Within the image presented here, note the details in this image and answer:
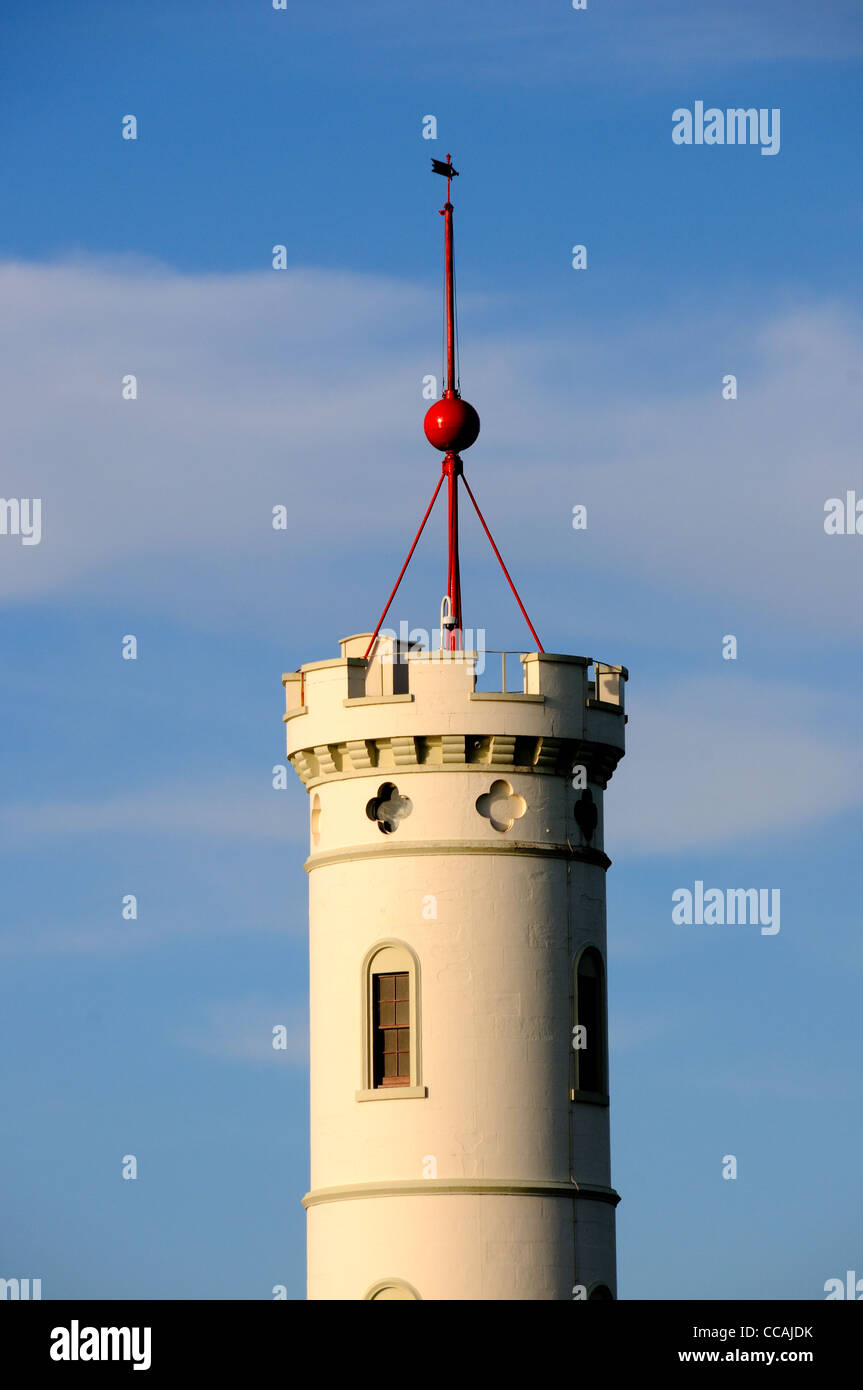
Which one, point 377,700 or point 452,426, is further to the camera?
point 452,426

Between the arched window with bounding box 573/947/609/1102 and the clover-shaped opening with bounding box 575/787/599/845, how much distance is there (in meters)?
1.87

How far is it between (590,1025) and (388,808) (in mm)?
4809

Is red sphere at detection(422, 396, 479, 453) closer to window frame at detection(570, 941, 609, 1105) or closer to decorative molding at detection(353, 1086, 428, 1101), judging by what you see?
window frame at detection(570, 941, 609, 1105)

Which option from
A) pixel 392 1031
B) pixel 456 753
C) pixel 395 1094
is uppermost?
pixel 456 753

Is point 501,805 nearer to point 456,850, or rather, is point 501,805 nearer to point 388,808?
point 456,850

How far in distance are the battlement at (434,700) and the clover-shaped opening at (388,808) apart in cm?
92

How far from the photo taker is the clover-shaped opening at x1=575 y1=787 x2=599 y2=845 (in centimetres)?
5306

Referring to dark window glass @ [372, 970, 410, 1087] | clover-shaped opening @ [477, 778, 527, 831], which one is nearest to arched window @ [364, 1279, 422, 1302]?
dark window glass @ [372, 970, 410, 1087]

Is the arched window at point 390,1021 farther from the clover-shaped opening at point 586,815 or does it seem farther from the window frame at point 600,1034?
the clover-shaped opening at point 586,815

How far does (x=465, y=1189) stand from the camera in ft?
167

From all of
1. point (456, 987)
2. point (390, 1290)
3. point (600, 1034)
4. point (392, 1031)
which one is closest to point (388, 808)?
point (456, 987)
